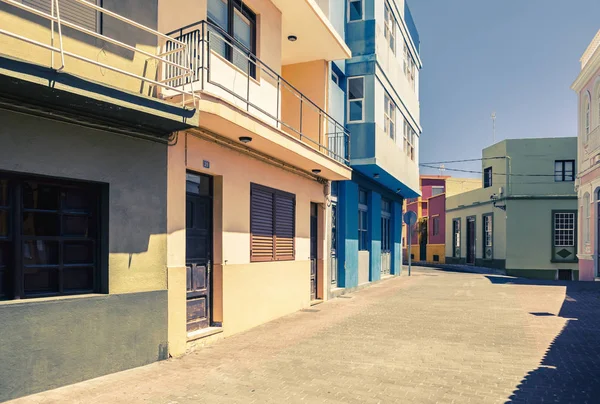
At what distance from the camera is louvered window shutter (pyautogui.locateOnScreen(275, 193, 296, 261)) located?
438 inches

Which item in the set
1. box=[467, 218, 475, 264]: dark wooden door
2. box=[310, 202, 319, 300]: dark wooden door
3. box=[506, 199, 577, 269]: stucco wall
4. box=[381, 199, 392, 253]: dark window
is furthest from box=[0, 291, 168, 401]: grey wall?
box=[467, 218, 475, 264]: dark wooden door

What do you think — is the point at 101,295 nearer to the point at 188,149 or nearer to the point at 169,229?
the point at 169,229

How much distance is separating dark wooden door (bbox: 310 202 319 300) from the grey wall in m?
6.85

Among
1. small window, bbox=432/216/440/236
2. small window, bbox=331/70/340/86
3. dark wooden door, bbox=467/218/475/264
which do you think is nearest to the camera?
small window, bbox=331/70/340/86

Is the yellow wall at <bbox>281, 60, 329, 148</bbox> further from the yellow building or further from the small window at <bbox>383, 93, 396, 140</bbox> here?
the small window at <bbox>383, 93, 396, 140</bbox>

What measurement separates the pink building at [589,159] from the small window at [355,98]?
1073 centimetres

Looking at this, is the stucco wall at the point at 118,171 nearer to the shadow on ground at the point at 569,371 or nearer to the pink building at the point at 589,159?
the shadow on ground at the point at 569,371

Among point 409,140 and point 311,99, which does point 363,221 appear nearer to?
point 409,140

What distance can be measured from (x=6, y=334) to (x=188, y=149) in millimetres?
3637

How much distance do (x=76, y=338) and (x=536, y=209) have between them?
97.8 feet

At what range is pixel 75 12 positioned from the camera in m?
6.12

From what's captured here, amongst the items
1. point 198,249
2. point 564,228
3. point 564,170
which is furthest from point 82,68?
point 564,170

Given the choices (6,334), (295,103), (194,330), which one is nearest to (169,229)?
(194,330)

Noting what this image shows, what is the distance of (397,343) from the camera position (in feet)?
27.8
